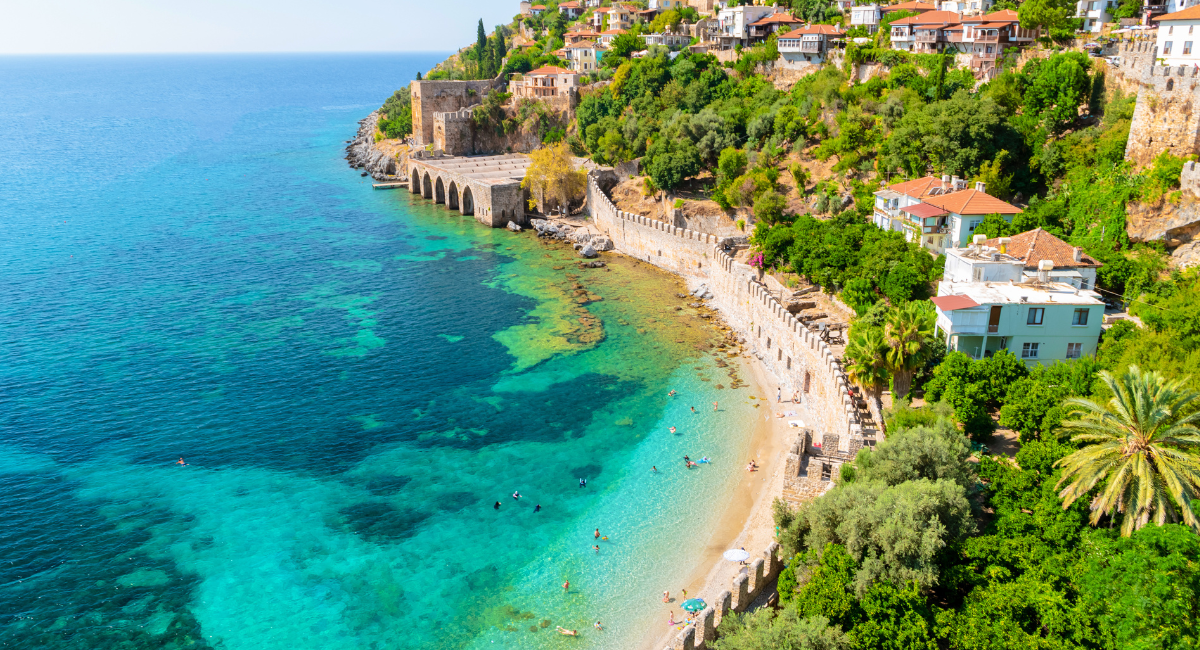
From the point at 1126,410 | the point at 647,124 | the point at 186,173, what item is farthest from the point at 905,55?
the point at 186,173

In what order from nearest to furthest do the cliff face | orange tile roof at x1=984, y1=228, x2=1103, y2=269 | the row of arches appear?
1. orange tile roof at x1=984, y1=228, x2=1103, y2=269
2. the row of arches
3. the cliff face

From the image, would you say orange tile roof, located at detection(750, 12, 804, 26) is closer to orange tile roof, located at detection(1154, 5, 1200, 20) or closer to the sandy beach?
orange tile roof, located at detection(1154, 5, 1200, 20)

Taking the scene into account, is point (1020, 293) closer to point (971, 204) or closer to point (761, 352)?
point (971, 204)

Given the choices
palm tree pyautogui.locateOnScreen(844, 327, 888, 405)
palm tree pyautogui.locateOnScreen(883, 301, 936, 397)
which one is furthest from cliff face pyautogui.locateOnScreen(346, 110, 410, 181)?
palm tree pyautogui.locateOnScreen(883, 301, 936, 397)

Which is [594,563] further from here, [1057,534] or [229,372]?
[229,372]

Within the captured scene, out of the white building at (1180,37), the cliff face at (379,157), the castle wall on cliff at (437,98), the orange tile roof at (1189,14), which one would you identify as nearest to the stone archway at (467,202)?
the cliff face at (379,157)

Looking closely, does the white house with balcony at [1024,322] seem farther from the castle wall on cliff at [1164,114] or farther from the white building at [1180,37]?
the white building at [1180,37]

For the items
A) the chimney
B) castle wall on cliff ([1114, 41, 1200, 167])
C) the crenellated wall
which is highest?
castle wall on cliff ([1114, 41, 1200, 167])
